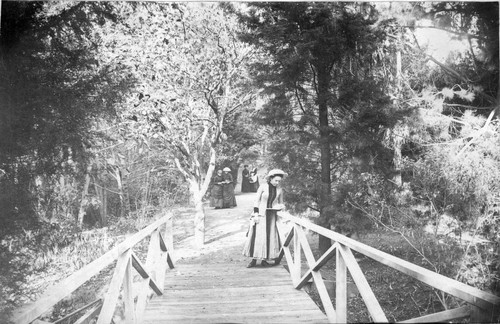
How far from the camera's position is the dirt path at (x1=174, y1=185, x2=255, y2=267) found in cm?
377

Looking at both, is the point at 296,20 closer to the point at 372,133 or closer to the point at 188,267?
the point at 372,133

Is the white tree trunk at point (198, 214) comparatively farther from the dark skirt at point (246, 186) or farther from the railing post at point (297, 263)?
the railing post at point (297, 263)

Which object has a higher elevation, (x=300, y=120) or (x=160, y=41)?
(x=160, y=41)

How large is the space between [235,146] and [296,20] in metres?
1.30

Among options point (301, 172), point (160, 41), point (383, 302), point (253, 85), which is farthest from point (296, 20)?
point (383, 302)

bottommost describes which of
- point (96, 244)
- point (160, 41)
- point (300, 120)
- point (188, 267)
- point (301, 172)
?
point (188, 267)

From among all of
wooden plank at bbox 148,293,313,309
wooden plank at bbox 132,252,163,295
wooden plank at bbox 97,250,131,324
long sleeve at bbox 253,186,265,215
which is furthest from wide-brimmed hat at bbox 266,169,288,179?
wooden plank at bbox 97,250,131,324

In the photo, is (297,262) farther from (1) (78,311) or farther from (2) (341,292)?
(1) (78,311)

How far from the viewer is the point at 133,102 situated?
272 centimetres

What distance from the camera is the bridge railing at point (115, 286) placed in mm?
1429

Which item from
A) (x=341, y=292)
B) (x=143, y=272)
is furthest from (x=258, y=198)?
(x=341, y=292)

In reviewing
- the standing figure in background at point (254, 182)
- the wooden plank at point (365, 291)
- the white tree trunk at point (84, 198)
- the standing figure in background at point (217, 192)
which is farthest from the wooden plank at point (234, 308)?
the standing figure in background at point (254, 182)

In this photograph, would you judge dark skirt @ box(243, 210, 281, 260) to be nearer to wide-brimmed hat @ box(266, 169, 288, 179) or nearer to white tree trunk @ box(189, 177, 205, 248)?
white tree trunk @ box(189, 177, 205, 248)

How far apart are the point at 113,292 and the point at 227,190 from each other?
1.60 m
